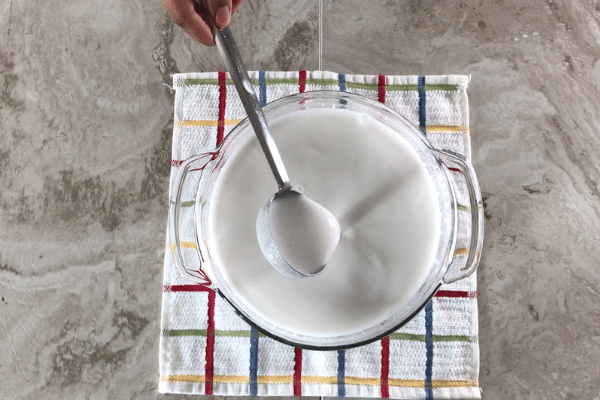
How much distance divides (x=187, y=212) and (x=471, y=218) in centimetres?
32

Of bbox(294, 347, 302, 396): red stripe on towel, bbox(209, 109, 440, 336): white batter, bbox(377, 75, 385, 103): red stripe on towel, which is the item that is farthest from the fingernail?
bbox(294, 347, 302, 396): red stripe on towel

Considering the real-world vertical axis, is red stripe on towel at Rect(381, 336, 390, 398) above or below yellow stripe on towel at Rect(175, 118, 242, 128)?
below

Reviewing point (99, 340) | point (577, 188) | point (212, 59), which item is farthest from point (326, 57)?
point (99, 340)

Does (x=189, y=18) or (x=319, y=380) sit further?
(x=319, y=380)

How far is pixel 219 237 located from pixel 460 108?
344 mm

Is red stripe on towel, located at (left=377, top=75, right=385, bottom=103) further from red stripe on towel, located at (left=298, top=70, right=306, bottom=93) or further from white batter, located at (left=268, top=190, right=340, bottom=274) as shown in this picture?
white batter, located at (left=268, top=190, right=340, bottom=274)

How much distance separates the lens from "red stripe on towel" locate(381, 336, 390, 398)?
602 millimetres

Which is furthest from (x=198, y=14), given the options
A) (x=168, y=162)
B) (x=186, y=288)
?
(x=186, y=288)

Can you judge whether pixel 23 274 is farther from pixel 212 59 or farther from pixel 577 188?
pixel 577 188

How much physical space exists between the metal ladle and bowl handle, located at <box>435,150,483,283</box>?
0.48ft

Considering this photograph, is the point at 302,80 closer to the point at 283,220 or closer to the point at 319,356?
the point at 283,220

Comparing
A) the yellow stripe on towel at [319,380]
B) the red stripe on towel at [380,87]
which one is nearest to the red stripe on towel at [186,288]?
the yellow stripe on towel at [319,380]

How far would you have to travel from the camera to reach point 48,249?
0.65 metres

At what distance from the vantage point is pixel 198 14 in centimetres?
50
